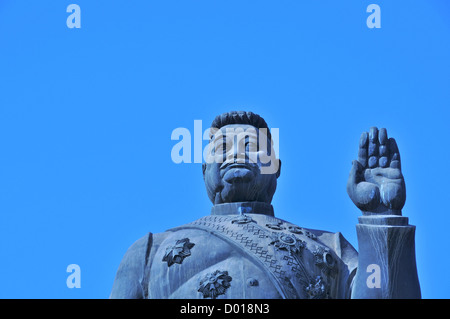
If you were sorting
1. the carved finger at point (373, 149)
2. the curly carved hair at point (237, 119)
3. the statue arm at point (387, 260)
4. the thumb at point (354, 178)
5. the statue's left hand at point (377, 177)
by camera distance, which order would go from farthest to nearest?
the curly carved hair at point (237, 119), the carved finger at point (373, 149), the thumb at point (354, 178), the statue's left hand at point (377, 177), the statue arm at point (387, 260)

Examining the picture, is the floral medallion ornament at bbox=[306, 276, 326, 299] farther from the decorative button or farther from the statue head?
the statue head

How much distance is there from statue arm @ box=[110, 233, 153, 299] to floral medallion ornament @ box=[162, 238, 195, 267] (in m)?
0.43

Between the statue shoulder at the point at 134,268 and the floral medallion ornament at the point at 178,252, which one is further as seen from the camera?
the statue shoulder at the point at 134,268

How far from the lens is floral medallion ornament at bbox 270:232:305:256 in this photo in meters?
11.0

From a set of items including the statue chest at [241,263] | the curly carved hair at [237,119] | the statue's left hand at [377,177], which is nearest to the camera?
the statue chest at [241,263]

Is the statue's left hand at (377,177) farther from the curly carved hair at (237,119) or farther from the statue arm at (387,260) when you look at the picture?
the curly carved hair at (237,119)

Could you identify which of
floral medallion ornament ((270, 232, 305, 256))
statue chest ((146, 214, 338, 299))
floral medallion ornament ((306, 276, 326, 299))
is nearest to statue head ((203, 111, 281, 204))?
statue chest ((146, 214, 338, 299))

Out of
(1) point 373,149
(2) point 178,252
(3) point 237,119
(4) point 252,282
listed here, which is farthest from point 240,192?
(1) point 373,149

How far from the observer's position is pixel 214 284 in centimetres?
1050

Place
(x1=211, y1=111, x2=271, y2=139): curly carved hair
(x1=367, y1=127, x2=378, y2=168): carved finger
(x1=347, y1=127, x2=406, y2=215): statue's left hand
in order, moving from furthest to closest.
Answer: (x1=211, y1=111, x2=271, y2=139): curly carved hair
(x1=367, y1=127, x2=378, y2=168): carved finger
(x1=347, y1=127, x2=406, y2=215): statue's left hand

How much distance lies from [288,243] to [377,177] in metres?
1.41

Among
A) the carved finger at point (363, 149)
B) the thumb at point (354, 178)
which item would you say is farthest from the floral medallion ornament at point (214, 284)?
the carved finger at point (363, 149)

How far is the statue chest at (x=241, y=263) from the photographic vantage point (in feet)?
34.5
